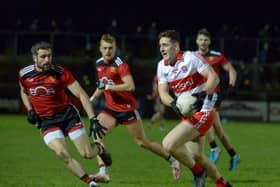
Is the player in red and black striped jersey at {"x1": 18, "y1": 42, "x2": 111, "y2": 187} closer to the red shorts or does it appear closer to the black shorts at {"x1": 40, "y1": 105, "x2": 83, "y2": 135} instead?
the black shorts at {"x1": 40, "y1": 105, "x2": 83, "y2": 135}

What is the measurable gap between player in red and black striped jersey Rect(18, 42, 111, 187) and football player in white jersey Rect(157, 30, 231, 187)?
116cm

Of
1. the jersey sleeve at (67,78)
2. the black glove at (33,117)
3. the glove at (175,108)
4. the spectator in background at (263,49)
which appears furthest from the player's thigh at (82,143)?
the spectator in background at (263,49)

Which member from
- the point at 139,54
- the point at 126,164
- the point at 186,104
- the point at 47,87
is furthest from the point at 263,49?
the point at 186,104

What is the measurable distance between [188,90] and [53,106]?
197 centimetres

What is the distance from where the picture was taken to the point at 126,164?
14.4 metres

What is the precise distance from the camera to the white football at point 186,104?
372 inches

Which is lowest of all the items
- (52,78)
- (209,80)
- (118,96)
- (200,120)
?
(118,96)

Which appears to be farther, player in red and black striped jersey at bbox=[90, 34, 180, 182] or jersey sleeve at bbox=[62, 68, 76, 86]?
player in red and black striped jersey at bbox=[90, 34, 180, 182]

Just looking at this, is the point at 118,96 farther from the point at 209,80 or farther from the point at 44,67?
the point at 209,80

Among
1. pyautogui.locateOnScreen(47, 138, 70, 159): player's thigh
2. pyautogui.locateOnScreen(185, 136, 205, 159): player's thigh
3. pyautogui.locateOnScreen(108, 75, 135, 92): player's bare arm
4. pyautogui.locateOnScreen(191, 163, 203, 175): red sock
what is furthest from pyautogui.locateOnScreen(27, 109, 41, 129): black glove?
pyautogui.locateOnScreen(191, 163, 203, 175): red sock

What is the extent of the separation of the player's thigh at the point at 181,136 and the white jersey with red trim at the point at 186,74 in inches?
11.6

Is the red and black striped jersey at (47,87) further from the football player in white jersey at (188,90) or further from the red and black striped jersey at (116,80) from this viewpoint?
the red and black striped jersey at (116,80)

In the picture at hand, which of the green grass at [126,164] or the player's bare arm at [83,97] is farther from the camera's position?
the green grass at [126,164]

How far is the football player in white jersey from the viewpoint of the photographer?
9.61m
